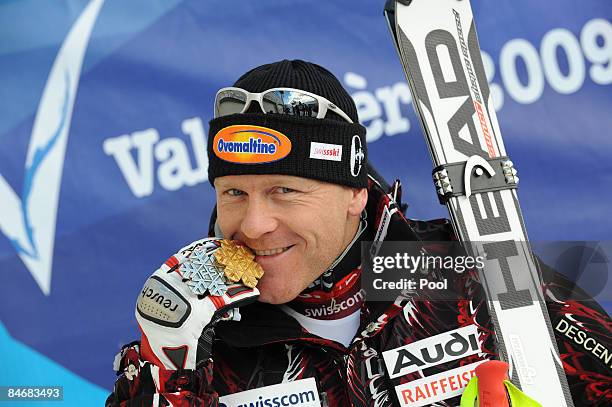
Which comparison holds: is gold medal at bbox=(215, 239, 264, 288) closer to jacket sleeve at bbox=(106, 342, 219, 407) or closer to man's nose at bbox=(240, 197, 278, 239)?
man's nose at bbox=(240, 197, 278, 239)

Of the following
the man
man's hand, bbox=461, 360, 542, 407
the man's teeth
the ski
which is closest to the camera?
man's hand, bbox=461, 360, 542, 407

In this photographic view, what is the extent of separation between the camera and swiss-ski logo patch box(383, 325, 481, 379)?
1834 millimetres

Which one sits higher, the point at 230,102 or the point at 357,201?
the point at 230,102

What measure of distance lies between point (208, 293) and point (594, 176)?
169cm

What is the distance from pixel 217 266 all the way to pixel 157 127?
1080mm

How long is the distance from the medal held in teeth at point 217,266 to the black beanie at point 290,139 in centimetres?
17

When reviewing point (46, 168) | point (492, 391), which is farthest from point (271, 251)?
point (46, 168)

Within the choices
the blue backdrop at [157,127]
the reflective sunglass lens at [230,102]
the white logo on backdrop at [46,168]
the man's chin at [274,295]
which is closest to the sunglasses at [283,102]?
A: the reflective sunglass lens at [230,102]

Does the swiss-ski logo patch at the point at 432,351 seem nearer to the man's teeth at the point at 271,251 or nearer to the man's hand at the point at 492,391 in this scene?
the man's hand at the point at 492,391

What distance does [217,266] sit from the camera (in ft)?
5.67

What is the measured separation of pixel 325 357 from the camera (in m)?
1.85

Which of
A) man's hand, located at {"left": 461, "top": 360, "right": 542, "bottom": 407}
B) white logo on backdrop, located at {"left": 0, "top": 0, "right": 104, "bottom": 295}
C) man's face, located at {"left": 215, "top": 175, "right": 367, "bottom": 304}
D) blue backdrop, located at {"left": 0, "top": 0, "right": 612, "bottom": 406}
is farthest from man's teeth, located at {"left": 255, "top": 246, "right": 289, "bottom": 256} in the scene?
white logo on backdrop, located at {"left": 0, "top": 0, "right": 104, "bottom": 295}

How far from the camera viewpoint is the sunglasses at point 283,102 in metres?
1.72

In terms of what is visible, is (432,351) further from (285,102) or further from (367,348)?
(285,102)
